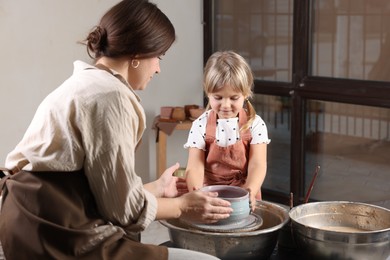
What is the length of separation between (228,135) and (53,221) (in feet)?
3.40

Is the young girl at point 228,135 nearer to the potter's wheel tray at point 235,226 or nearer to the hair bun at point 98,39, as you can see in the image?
the potter's wheel tray at point 235,226

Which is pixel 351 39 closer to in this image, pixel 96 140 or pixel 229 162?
pixel 229 162

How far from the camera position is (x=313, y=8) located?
10.9 feet

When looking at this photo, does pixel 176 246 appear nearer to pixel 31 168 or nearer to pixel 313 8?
pixel 31 168

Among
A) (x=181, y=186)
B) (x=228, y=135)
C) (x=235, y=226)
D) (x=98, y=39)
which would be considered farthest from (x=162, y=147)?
(x=98, y=39)

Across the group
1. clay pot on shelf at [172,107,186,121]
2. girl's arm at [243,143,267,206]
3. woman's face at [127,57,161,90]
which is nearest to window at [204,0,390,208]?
clay pot on shelf at [172,107,186,121]

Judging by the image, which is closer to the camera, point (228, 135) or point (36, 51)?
point (228, 135)

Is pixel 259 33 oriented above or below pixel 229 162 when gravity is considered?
above

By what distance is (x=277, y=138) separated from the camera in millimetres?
3664

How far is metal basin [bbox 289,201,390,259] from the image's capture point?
4.83 ft

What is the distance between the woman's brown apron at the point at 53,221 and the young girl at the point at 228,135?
773 mm

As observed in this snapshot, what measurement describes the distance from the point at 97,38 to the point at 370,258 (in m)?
0.86

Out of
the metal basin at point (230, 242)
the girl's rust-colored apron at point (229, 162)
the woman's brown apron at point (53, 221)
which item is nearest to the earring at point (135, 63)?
the woman's brown apron at point (53, 221)

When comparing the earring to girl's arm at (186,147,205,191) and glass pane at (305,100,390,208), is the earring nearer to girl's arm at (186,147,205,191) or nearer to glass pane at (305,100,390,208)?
girl's arm at (186,147,205,191)
